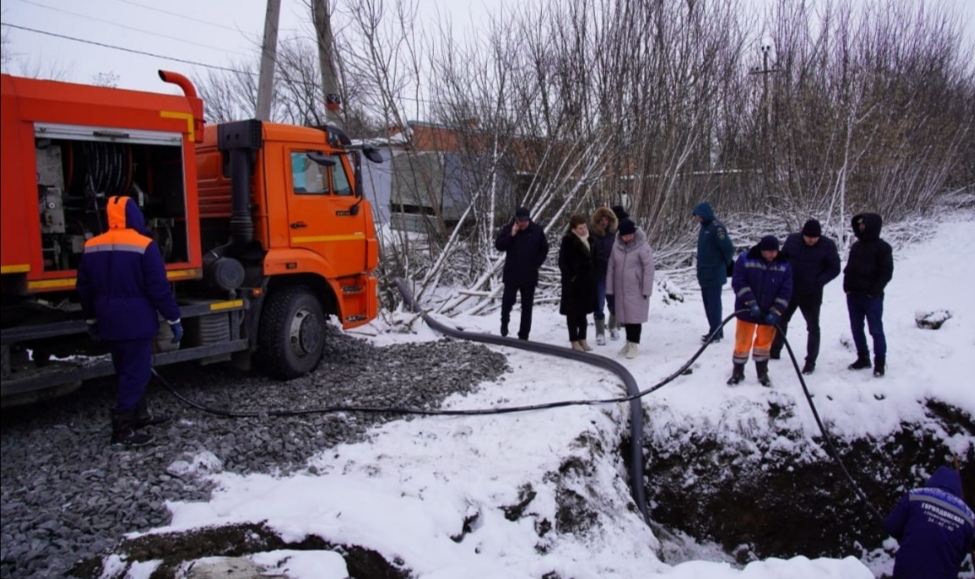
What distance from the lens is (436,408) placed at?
6871 millimetres

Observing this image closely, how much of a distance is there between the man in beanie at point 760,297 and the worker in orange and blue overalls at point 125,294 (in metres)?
5.36

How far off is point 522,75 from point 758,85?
7.85 m

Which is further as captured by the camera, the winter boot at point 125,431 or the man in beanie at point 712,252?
the man in beanie at point 712,252

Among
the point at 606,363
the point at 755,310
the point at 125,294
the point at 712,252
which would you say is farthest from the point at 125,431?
the point at 712,252

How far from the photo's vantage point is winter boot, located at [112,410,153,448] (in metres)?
5.12

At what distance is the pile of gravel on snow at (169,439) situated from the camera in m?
3.76

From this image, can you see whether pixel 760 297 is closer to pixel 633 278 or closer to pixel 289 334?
pixel 633 278

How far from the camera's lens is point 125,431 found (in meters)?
5.16

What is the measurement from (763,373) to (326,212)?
16.4 feet

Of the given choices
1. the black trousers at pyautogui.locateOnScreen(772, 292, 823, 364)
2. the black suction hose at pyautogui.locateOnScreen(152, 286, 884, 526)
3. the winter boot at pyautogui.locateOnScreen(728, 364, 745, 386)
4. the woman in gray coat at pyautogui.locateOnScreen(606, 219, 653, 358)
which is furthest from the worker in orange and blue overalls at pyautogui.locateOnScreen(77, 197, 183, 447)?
the black trousers at pyautogui.locateOnScreen(772, 292, 823, 364)

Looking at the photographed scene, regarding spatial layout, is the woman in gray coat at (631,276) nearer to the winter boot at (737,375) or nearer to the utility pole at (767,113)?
the winter boot at (737,375)

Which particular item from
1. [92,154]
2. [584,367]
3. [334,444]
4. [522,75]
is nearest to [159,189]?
[92,154]

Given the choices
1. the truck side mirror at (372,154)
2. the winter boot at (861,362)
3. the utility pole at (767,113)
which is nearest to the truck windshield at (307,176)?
the truck side mirror at (372,154)

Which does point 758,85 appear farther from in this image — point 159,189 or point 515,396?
point 159,189
